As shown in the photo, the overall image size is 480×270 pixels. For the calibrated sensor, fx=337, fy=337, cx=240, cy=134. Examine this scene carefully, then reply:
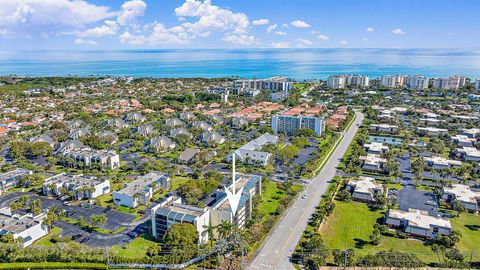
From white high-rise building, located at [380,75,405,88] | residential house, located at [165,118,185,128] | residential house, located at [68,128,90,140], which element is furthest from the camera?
white high-rise building, located at [380,75,405,88]

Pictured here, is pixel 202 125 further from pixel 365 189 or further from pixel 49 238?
pixel 49 238

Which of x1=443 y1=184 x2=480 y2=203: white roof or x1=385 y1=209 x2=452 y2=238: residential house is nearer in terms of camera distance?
x1=385 y1=209 x2=452 y2=238: residential house

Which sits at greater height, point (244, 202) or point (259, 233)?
point (244, 202)

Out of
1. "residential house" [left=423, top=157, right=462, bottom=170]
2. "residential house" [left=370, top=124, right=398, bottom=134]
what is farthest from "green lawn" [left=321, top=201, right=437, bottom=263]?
"residential house" [left=370, top=124, right=398, bottom=134]

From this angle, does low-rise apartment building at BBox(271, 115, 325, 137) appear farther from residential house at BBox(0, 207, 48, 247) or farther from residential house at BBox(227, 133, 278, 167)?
residential house at BBox(0, 207, 48, 247)

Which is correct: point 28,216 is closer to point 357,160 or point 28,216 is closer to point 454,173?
point 357,160

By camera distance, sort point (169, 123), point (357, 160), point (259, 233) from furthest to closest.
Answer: point (169, 123) → point (357, 160) → point (259, 233)

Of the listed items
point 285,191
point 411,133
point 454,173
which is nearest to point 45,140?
point 285,191
